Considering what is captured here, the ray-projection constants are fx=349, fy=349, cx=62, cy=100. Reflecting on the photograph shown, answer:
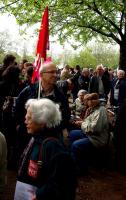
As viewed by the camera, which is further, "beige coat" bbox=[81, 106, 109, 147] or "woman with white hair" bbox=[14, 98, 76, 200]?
"beige coat" bbox=[81, 106, 109, 147]

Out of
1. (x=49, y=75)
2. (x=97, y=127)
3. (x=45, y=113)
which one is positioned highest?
(x=49, y=75)

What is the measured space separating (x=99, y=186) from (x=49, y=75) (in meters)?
2.36

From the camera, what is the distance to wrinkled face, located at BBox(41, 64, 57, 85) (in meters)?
4.64

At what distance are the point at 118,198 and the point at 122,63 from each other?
40.4 ft

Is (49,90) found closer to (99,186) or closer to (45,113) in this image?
(45,113)

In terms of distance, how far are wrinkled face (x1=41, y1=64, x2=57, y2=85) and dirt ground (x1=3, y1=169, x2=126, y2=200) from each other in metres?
1.88

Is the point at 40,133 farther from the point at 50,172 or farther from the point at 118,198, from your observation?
the point at 118,198

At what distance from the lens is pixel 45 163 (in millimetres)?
2719

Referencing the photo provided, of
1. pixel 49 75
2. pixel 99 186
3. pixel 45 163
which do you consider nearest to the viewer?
pixel 45 163

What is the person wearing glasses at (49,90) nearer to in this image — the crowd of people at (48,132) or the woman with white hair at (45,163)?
the crowd of people at (48,132)

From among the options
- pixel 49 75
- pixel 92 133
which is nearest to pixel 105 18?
pixel 92 133

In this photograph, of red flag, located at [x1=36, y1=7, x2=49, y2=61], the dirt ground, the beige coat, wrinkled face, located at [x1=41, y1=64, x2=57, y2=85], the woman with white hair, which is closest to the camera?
the woman with white hair

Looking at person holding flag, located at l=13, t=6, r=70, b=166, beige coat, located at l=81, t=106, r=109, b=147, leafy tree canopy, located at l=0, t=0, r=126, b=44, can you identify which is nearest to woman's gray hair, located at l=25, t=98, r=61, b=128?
person holding flag, located at l=13, t=6, r=70, b=166

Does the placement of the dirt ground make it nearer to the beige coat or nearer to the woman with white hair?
the beige coat
